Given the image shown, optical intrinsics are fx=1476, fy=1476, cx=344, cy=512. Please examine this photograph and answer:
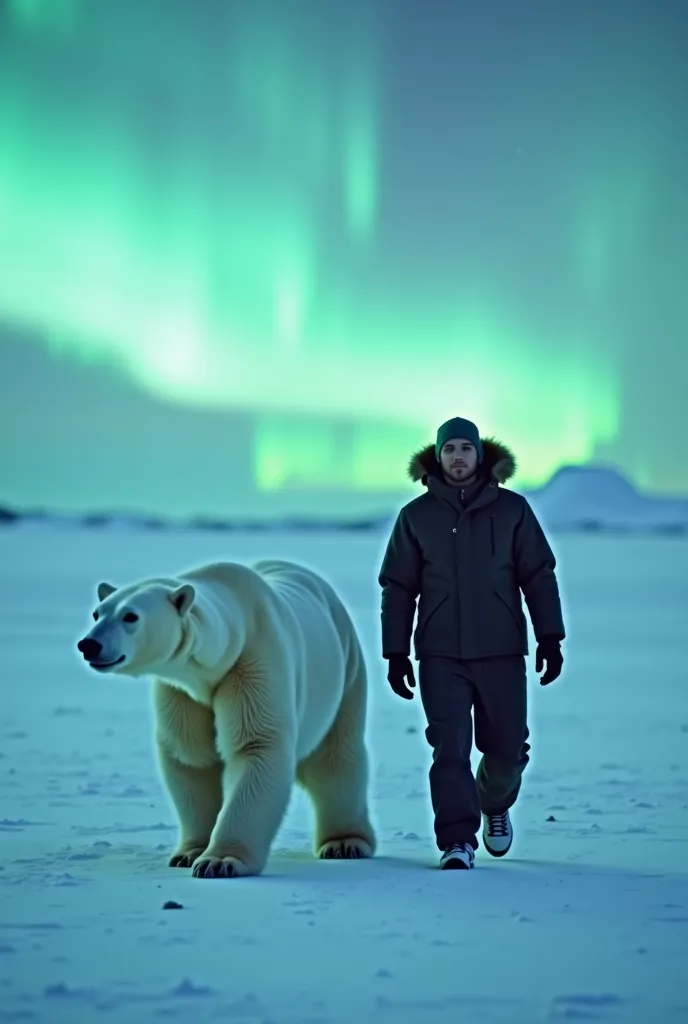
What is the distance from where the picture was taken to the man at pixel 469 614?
598cm

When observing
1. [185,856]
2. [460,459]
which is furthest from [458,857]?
[460,459]

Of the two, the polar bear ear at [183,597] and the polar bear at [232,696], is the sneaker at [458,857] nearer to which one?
the polar bear at [232,696]

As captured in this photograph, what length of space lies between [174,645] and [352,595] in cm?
2406

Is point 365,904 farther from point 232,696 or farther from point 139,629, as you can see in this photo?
point 139,629

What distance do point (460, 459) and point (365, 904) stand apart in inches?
77.1

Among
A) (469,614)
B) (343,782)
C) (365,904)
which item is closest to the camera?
(365,904)

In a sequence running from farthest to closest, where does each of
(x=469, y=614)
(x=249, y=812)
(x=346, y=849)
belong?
(x=346, y=849), (x=469, y=614), (x=249, y=812)

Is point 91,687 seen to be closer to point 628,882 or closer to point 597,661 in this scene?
point 597,661

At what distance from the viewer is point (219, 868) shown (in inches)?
214

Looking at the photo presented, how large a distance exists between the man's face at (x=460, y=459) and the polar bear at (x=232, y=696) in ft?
2.93

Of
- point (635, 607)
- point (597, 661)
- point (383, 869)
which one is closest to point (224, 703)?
point (383, 869)

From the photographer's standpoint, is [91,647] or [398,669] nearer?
[91,647]

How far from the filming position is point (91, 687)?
1480 cm

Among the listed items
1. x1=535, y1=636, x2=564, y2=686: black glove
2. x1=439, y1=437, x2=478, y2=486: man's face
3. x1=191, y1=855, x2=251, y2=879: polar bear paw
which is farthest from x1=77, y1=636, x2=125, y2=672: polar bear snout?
x1=535, y1=636, x2=564, y2=686: black glove
